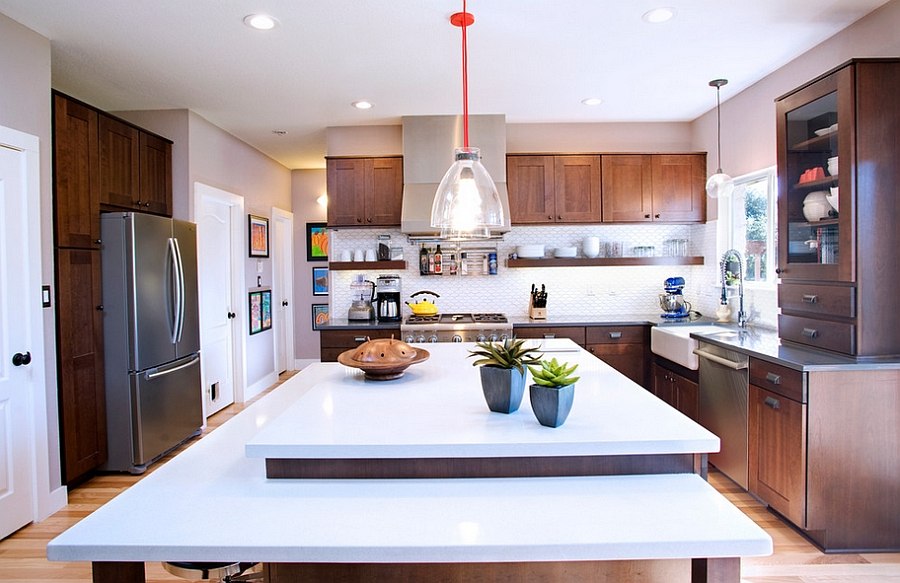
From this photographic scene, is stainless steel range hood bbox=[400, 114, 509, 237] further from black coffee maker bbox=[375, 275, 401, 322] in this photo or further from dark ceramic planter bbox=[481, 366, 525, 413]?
dark ceramic planter bbox=[481, 366, 525, 413]

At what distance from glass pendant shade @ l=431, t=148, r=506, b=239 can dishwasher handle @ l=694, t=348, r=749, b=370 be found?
1.91 metres

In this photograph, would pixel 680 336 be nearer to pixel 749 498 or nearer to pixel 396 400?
pixel 749 498

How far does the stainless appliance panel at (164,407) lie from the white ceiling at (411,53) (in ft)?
7.15

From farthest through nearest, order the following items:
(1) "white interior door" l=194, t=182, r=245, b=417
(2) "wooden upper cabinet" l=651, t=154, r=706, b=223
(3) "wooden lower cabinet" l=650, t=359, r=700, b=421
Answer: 1. (2) "wooden upper cabinet" l=651, t=154, r=706, b=223
2. (1) "white interior door" l=194, t=182, r=245, b=417
3. (3) "wooden lower cabinet" l=650, t=359, r=700, b=421

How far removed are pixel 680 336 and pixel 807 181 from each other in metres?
1.37

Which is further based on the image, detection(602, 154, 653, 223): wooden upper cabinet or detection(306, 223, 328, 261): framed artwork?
detection(306, 223, 328, 261): framed artwork

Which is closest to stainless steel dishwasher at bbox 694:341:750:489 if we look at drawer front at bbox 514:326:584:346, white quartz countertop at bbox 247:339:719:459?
drawer front at bbox 514:326:584:346

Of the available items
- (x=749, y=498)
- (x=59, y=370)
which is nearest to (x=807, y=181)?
(x=749, y=498)

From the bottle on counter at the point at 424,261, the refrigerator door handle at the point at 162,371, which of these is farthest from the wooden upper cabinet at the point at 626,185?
the refrigerator door handle at the point at 162,371

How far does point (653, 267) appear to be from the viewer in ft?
17.2

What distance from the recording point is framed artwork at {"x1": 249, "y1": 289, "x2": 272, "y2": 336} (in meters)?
5.87

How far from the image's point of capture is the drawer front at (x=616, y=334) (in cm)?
463

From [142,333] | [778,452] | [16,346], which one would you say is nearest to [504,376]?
[778,452]

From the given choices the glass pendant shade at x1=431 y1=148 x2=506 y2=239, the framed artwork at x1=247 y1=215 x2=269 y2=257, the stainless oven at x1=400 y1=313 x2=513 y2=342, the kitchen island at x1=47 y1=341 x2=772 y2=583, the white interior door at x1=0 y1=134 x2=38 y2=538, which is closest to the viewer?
the kitchen island at x1=47 y1=341 x2=772 y2=583
